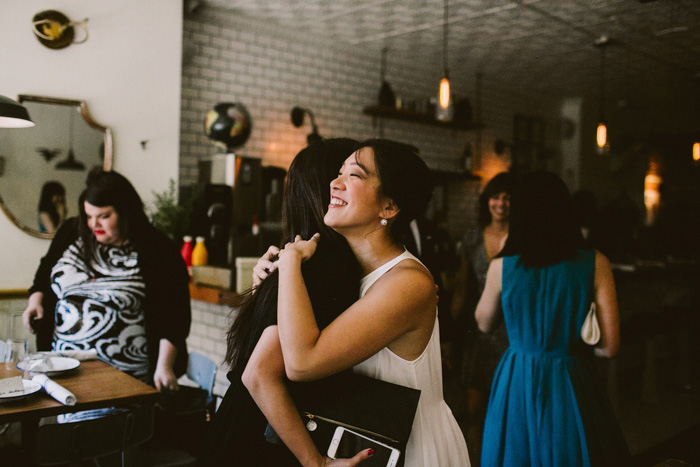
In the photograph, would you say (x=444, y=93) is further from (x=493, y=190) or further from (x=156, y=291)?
(x=156, y=291)

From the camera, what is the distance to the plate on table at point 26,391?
214cm

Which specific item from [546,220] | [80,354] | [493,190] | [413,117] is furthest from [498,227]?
[413,117]

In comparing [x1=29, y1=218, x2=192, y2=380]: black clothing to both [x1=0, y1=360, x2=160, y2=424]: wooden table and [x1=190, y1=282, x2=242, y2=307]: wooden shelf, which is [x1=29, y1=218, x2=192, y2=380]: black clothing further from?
[x1=190, y1=282, x2=242, y2=307]: wooden shelf

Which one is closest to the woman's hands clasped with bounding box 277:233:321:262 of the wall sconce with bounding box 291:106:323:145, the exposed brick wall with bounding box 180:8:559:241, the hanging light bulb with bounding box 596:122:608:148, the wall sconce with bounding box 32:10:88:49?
the wall sconce with bounding box 32:10:88:49

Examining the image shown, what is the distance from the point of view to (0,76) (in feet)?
13.5

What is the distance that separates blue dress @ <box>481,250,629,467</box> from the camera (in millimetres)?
2328

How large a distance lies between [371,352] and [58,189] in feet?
12.4

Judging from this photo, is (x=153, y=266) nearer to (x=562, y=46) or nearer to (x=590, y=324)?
(x=590, y=324)

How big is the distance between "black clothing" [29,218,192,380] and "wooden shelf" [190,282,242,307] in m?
0.85

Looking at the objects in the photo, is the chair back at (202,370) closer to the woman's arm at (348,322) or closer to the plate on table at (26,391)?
the plate on table at (26,391)

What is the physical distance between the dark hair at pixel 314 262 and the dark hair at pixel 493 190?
242 centimetres

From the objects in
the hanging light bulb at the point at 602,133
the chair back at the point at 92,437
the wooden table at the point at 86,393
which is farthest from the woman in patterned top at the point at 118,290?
the hanging light bulb at the point at 602,133

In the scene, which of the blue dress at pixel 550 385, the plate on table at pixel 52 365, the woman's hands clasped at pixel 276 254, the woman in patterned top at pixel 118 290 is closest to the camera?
the woman's hands clasped at pixel 276 254

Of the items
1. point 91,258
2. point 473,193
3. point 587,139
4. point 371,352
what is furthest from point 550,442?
point 587,139
